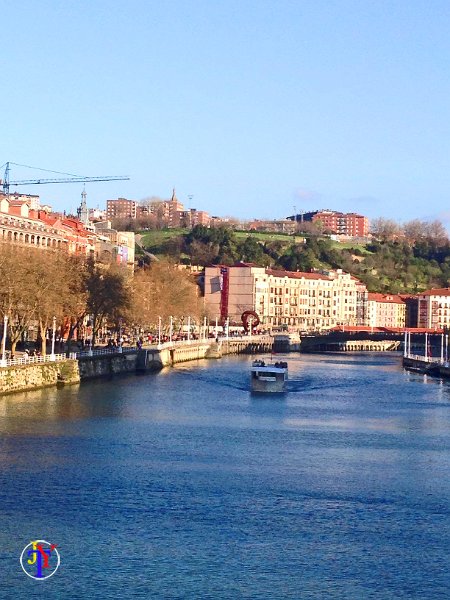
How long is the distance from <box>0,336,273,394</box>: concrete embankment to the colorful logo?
30.5 meters

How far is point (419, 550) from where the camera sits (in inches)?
1368

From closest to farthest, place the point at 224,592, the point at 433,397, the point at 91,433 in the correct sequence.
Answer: the point at 224,592, the point at 91,433, the point at 433,397

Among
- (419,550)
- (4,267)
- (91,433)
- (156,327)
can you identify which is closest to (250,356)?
(156,327)

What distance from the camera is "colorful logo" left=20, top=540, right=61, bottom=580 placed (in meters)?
32.0

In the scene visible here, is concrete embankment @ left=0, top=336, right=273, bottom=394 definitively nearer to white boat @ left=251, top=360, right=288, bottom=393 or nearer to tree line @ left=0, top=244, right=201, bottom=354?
tree line @ left=0, top=244, right=201, bottom=354

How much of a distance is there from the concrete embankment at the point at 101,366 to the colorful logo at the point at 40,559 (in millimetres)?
30450

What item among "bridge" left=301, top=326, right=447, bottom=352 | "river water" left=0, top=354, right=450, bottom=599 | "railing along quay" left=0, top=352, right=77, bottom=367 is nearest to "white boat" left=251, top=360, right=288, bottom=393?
"railing along quay" left=0, top=352, right=77, bottom=367

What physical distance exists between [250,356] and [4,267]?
231 ft

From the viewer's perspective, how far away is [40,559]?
33031 millimetres

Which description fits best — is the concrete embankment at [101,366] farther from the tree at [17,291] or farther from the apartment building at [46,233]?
the apartment building at [46,233]

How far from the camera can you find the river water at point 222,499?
31.9 m

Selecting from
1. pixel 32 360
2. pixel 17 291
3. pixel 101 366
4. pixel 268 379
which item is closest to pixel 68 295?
pixel 101 366

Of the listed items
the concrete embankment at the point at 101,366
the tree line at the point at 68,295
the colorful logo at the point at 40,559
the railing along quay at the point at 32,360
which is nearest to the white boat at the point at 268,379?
the concrete embankment at the point at 101,366

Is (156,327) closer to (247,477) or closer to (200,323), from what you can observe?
(200,323)
